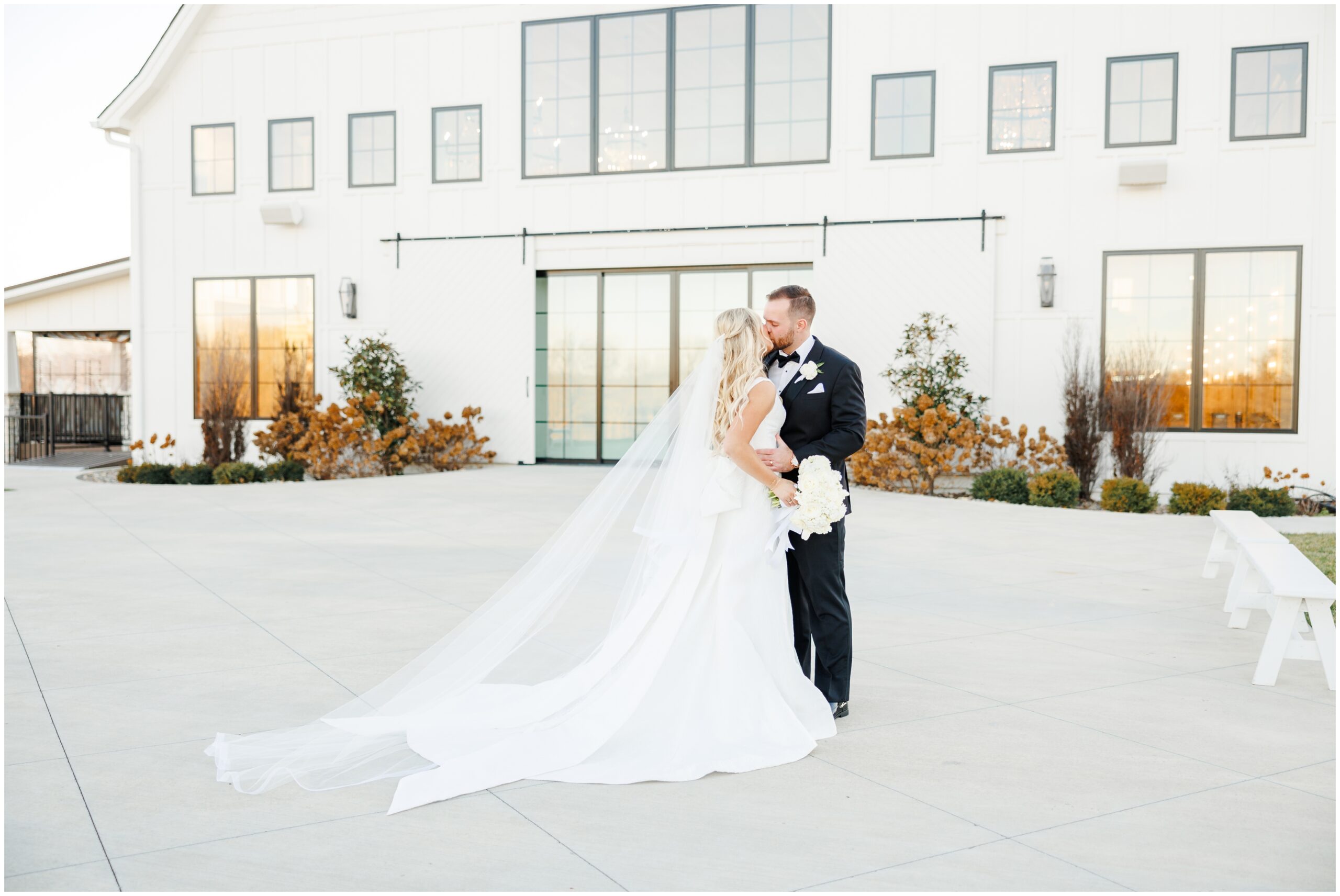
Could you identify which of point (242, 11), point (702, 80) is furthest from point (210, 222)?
point (702, 80)

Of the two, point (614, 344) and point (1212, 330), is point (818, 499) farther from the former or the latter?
point (614, 344)

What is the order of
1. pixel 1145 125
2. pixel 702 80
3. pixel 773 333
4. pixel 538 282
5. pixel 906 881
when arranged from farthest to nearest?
pixel 538 282 → pixel 702 80 → pixel 1145 125 → pixel 773 333 → pixel 906 881

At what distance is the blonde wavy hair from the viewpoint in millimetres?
3969

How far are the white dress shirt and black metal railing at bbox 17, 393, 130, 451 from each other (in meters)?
17.7

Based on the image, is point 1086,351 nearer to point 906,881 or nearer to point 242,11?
point 906,881

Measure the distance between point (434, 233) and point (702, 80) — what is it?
4011 mm

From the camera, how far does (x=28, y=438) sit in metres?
18.7

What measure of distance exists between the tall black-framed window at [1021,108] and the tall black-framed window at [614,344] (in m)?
3.20

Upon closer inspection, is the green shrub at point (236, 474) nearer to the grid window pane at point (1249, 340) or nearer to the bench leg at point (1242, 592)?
the bench leg at point (1242, 592)

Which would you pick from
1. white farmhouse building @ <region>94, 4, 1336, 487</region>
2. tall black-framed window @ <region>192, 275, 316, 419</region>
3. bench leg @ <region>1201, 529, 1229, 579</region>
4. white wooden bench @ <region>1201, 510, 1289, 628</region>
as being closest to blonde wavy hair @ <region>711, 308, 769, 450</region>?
white wooden bench @ <region>1201, 510, 1289, 628</region>

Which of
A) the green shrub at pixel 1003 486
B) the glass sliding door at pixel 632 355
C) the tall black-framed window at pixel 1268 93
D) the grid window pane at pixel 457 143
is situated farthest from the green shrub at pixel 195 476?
the tall black-framed window at pixel 1268 93

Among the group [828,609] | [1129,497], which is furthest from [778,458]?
[1129,497]

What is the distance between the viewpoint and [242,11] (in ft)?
50.9

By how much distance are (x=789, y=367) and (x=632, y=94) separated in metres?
10.8
